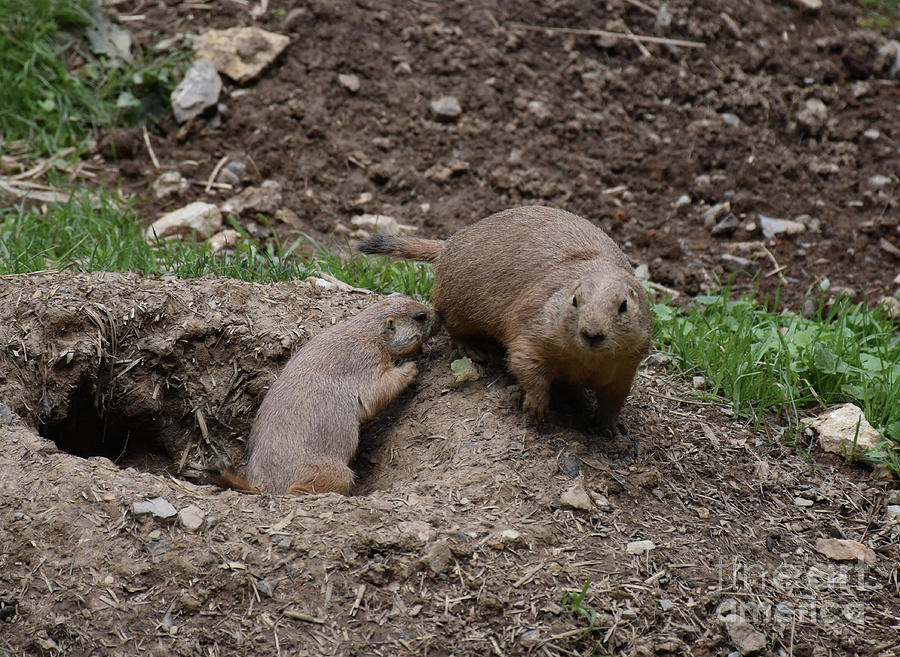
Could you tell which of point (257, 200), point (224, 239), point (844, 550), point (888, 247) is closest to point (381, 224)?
point (257, 200)

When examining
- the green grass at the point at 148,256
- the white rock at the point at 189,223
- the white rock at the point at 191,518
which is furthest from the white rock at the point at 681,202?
the white rock at the point at 191,518

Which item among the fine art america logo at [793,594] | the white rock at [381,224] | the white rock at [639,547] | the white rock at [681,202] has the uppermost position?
the white rock at [639,547]

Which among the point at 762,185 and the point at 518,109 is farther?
the point at 518,109

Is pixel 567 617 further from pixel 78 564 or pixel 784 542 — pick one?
pixel 78 564

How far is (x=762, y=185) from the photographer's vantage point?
780cm

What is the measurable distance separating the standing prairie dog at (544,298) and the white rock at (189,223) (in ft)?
6.89

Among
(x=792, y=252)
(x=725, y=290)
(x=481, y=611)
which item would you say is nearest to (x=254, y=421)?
(x=481, y=611)

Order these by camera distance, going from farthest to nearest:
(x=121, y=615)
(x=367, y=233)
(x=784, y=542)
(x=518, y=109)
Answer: (x=518, y=109) < (x=367, y=233) < (x=784, y=542) < (x=121, y=615)

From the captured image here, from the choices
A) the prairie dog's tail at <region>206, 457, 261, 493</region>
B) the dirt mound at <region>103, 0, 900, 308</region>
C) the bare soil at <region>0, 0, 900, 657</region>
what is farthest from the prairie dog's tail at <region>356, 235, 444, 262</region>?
the dirt mound at <region>103, 0, 900, 308</region>

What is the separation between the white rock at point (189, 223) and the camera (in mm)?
6891

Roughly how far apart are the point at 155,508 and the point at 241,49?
5.80 m

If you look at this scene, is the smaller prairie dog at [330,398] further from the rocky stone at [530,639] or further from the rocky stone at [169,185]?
the rocky stone at [169,185]

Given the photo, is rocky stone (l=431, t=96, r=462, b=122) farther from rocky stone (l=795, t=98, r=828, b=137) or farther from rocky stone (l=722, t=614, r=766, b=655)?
rocky stone (l=722, t=614, r=766, b=655)

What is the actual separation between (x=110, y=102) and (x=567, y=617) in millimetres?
6631
